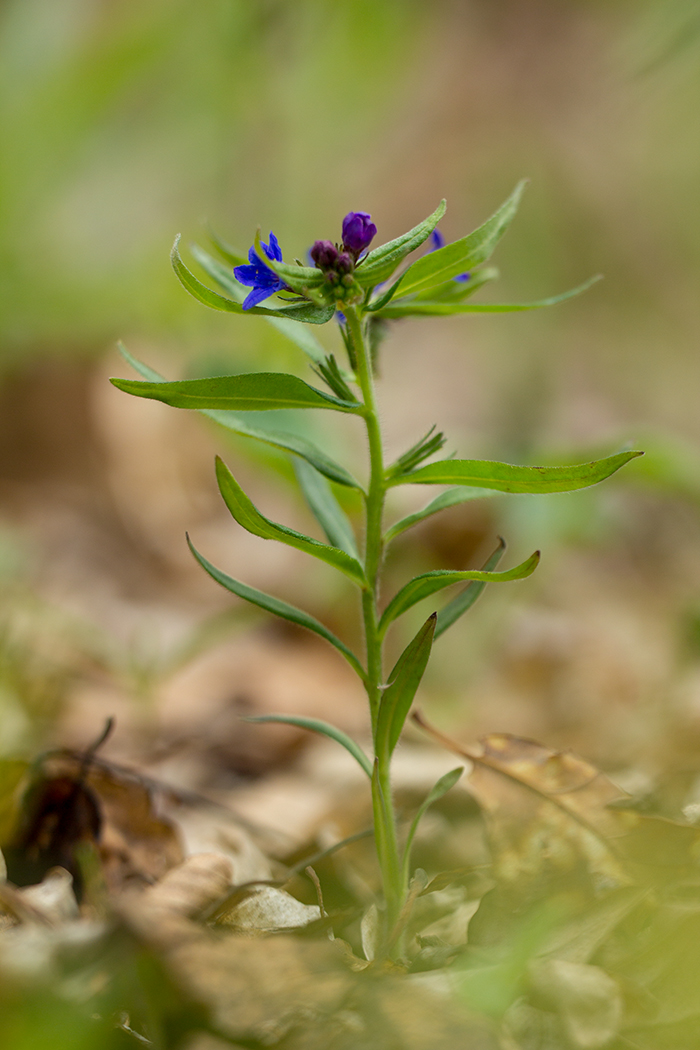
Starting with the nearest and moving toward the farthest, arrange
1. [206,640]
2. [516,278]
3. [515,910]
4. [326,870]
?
1. [515,910]
2. [326,870]
3. [206,640]
4. [516,278]

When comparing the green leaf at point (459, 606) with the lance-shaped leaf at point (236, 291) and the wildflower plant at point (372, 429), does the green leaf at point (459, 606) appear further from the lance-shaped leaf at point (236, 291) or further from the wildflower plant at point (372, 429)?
the lance-shaped leaf at point (236, 291)

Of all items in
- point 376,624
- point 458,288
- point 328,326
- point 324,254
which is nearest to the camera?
point 324,254

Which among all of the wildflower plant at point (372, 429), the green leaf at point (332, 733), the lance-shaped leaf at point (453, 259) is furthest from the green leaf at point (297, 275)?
the green leaf at point (332, 733)

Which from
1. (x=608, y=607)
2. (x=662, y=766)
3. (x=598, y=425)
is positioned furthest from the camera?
(x=598, y=425)

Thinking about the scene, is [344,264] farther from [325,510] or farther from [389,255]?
[325,510]

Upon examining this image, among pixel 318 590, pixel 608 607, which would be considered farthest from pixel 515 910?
pixel 608 607

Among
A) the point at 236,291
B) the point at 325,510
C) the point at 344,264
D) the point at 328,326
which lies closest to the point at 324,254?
the point at 344,264

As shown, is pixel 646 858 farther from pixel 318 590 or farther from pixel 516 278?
pixel 516 278
